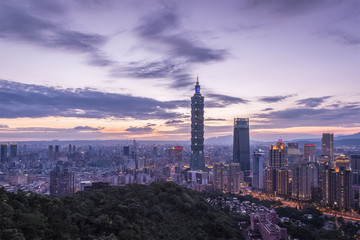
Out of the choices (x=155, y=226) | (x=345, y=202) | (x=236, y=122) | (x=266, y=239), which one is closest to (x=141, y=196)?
(x=155, y=226)

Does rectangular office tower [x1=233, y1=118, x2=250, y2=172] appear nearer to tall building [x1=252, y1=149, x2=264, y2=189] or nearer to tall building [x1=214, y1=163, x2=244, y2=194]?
tall building [x1=252, y1=149, x2=264, y2=189]

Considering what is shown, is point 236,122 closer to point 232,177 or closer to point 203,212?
point 232,177

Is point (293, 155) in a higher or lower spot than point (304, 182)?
higher

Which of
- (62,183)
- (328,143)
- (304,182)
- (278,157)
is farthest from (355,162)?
(62,183)

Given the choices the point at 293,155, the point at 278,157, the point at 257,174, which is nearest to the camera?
the point at 257,174

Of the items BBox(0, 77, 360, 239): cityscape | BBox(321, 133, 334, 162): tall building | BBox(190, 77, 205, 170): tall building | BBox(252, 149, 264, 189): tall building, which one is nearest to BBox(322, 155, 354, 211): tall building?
BBox(0, 77, 360, 239): cityscape

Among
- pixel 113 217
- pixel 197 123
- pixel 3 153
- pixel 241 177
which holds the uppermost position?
pixel 197 123

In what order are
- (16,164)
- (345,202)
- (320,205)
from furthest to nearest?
(16,164) → (320,205) → (345,202)

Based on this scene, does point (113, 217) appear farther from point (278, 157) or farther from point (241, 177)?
point (278, 157)
